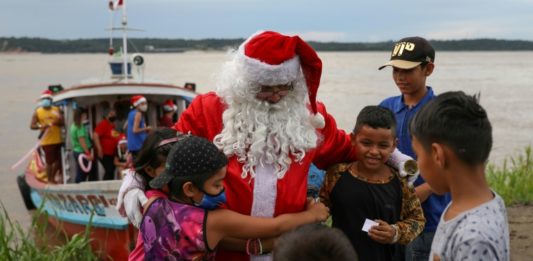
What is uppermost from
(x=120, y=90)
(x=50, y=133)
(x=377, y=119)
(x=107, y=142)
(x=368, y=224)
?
(x=377, y=119)

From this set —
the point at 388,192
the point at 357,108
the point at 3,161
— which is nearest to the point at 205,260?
the point at 388,192

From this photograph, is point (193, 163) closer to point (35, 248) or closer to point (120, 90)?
point (35, 248)

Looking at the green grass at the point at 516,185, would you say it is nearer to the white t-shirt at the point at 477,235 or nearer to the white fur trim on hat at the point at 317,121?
the white fur trim on hat at the point at 317,121

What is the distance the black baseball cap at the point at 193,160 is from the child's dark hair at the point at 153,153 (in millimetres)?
399

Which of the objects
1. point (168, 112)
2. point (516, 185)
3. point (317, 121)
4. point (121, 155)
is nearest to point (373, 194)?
point (317, 121)

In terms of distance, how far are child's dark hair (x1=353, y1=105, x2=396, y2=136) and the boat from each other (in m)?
3.72

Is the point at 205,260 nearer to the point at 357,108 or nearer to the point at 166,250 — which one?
the point at 166,250

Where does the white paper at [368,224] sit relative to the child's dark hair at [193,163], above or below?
below

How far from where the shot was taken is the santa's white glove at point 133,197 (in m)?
2.59

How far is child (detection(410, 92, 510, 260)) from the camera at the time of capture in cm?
169

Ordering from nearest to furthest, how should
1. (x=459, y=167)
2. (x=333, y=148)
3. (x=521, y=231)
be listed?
(x=459, y=167) → (x=333, y=148) → (x=521, y=231)

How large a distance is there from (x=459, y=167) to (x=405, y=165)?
98 cm

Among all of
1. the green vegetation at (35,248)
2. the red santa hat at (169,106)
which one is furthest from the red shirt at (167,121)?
the green vegetation at (35,248)

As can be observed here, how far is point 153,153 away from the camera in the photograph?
8.84 ft
